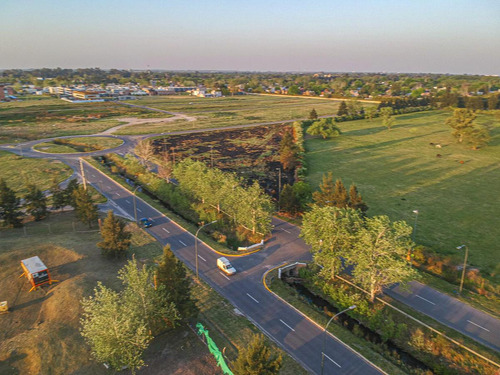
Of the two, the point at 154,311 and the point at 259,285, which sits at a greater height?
the point at 154,311

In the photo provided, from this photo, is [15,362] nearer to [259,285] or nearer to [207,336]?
[207,336]

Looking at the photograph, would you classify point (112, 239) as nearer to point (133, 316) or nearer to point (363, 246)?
point (133, 316)

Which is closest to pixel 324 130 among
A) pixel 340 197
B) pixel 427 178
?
pixel 427 178

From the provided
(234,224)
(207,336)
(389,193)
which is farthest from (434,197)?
(207,336)

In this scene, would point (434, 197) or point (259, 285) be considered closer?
point (259, 285)

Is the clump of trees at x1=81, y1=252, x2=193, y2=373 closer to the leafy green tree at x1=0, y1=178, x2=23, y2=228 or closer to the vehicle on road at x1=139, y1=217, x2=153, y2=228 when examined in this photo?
the vehicle on road at x1=139, y1=217, x2=153, y2=228

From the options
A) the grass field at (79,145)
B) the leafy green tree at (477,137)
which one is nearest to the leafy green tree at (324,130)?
the leafy green tree at (477,137)

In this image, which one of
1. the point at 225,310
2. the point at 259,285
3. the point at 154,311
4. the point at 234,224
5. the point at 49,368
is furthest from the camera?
the point at 234,224
